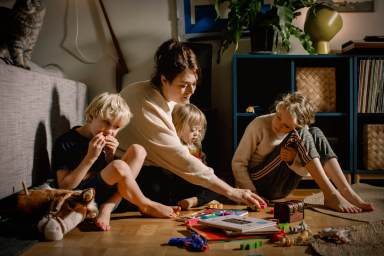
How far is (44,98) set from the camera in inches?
84.5

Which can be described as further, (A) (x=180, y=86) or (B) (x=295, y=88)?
(B) (x=295, y=88)

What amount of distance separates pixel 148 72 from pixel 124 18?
391mm

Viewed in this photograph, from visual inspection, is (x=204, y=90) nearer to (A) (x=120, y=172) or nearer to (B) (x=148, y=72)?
(B) (x=148, y=72)

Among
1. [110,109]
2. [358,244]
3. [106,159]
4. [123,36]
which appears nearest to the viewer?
[358,244]

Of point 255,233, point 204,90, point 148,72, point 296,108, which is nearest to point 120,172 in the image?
point 255,233

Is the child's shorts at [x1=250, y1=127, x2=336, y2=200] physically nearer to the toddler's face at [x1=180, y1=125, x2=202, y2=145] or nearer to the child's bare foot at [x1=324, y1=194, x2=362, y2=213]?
the child's bare foot at [x1=324, y1=194, x2=362, y2=213]

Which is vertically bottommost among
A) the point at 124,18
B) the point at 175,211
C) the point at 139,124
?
the point at 175,211

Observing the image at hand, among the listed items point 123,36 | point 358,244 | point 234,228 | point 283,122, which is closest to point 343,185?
point 283,122

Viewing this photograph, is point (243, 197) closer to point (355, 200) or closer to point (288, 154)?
point (288, 154)

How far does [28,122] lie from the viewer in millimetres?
1987

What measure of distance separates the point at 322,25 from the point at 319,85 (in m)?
0.38

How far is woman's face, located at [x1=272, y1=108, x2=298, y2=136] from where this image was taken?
2.08m

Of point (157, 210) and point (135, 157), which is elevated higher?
point (135, 157)

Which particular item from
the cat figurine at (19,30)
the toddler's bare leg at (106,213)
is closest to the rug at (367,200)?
the toddler's bare leg at (106,213)
